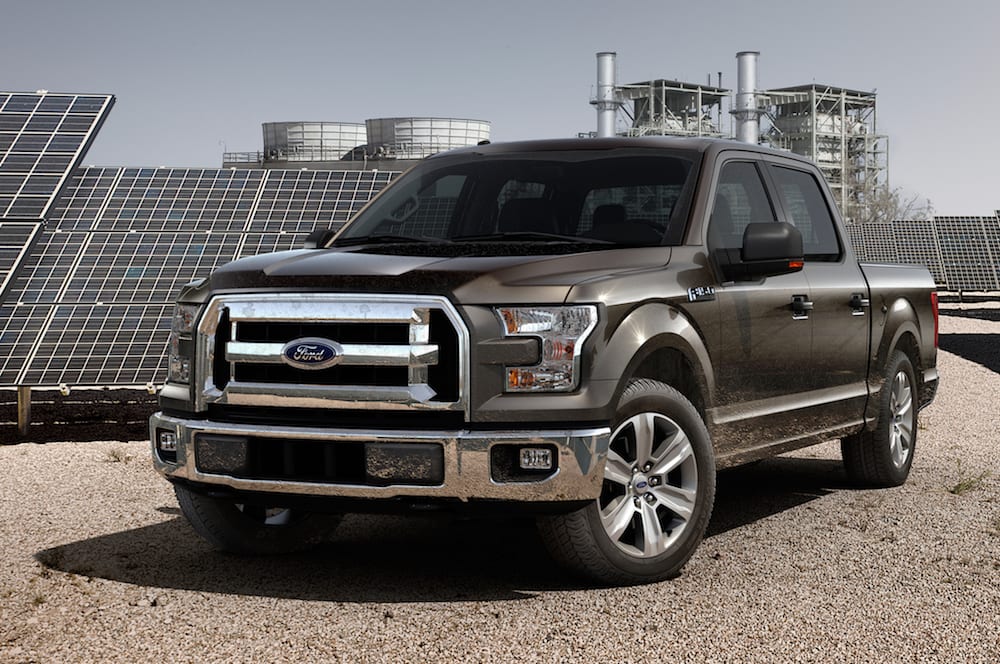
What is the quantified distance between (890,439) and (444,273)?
13.5ft

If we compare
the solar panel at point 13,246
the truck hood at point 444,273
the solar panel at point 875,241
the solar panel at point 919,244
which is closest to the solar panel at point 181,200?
the solar panel at point 13,246

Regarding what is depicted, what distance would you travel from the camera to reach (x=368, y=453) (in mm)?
5027

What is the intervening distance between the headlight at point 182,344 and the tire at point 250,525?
1.80 feet

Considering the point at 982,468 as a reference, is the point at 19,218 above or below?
above

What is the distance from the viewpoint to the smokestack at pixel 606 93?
75.9 m

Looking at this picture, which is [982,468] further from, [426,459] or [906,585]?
[426,459]

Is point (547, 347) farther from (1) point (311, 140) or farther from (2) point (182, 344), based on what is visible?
(1) point (311, 140)

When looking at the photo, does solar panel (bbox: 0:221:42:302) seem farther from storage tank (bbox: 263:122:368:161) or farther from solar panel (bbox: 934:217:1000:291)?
storage tank (bbox: 263:122:368:161)

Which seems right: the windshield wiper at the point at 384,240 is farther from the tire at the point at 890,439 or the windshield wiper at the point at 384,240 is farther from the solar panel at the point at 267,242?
the solar panel at the point at 267,242

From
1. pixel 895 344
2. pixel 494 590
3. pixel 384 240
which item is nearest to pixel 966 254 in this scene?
pixel 895 344

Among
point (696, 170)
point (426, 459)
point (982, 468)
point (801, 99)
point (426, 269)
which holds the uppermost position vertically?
point (801, 99)

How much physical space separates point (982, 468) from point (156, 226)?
8.30 meters

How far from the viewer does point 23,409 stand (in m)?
10.6

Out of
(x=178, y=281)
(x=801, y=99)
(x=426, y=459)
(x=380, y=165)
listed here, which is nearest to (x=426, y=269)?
(x=426, y=459)
